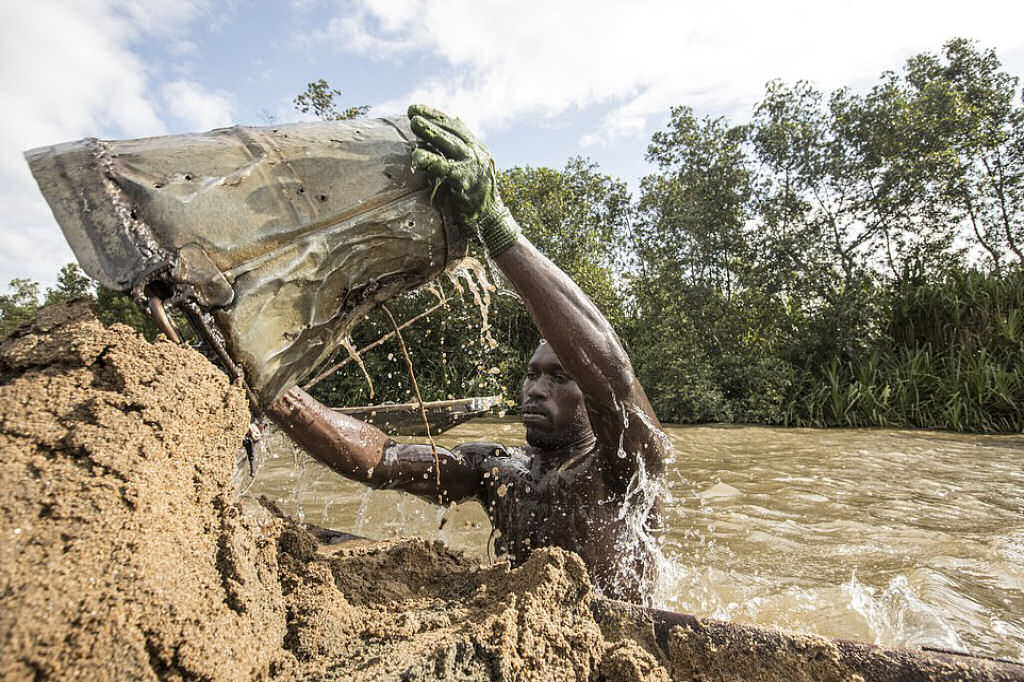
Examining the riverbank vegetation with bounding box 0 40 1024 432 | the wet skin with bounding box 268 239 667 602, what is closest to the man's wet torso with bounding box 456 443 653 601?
the wet skin with bounding box 268 239 667 602

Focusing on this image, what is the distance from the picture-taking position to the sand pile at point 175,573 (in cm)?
75

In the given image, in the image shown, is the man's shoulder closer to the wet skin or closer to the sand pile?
the wet skin

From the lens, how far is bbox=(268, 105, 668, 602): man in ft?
5.24

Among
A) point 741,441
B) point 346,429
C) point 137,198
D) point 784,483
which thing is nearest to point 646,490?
point 346,429

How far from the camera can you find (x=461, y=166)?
4.90ft

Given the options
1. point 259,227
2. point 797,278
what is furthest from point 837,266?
point 259,227

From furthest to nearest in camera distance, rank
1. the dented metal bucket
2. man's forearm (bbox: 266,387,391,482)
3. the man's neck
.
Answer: the man's neck
man's forearm (bbox: 266,387,391,482)
the dented metal bucket

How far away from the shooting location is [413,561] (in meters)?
1.69

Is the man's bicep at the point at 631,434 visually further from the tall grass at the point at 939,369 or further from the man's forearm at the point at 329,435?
the tall grass at the point at 939,369

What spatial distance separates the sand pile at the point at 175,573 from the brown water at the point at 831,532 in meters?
0.42

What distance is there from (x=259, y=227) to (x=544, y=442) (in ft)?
4.78

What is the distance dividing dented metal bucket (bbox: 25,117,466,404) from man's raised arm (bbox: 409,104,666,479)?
0.07 meters

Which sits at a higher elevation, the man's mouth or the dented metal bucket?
the dented metal bucket

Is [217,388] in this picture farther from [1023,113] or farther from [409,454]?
[1023,113]
